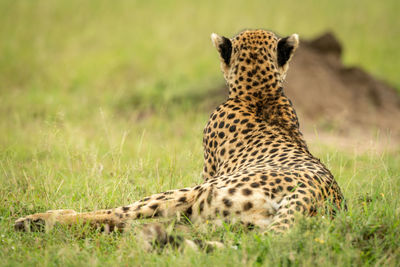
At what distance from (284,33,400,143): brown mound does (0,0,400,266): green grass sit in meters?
1.65

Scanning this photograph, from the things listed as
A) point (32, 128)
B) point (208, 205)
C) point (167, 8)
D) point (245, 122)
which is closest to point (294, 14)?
point (167, 8)

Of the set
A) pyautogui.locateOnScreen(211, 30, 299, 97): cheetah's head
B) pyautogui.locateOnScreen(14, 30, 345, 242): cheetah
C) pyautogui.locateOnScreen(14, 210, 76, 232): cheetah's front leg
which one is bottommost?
pyautogui.locateOnScreen(14, 210, 76, 232): cheetah's front leg

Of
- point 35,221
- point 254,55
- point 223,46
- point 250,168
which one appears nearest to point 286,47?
point 254,55

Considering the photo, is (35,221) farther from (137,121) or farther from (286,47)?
(137,121)

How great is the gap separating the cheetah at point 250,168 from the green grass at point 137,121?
0.47ft

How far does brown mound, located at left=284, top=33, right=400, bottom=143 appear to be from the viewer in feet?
29.7

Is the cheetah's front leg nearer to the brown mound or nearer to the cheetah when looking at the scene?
the cheetah

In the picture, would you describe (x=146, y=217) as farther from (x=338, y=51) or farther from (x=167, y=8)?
(x=167, y=8)

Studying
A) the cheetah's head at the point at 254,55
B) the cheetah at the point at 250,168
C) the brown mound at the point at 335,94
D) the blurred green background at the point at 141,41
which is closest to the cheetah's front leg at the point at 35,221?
the cheetah at the point at 250,168

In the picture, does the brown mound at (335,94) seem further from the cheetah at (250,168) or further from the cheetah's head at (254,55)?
the cheetah at (250,168)

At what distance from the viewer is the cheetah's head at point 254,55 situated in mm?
4410

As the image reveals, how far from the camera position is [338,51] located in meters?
11.0

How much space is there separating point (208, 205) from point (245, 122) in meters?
1.13

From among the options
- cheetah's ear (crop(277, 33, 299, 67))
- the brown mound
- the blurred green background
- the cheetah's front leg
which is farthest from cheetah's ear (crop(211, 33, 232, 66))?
the blurred green background
